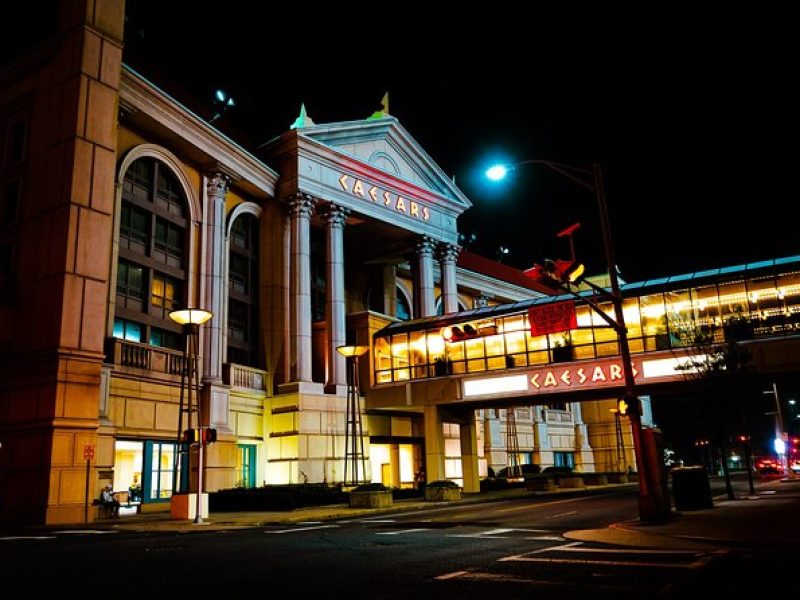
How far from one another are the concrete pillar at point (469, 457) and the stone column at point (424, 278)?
29.7 feet

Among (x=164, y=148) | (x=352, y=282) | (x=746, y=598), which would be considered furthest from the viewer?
(x=352, y=282)

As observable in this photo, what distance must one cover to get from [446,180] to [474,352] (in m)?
16.4

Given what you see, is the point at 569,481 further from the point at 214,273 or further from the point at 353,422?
the point at 214,273

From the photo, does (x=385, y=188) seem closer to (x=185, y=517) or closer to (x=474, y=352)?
(x=474, y=352)

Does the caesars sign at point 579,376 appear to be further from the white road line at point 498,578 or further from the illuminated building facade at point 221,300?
the white road line at point 498,578

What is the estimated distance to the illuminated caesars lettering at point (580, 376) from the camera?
3481 cm

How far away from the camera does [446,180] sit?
52.4 meters

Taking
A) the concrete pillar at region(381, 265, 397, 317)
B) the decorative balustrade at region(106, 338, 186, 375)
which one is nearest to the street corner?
the decorative balustrade at region(106, 338, 186, 375)

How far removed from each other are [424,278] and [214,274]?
687 inches

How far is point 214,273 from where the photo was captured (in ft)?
121

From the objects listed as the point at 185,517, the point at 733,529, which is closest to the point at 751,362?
the point at 733,529

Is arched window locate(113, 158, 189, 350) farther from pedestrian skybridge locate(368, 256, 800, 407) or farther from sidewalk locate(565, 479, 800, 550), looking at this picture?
sidewalk locate(565, 479, 800, 550)

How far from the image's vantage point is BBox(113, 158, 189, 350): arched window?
33.4m

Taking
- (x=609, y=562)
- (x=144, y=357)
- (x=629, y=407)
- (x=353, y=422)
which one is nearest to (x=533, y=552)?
(x=609, y=562)
